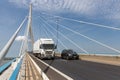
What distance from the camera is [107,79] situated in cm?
1772

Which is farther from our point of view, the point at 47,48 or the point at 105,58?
the point at 47,48

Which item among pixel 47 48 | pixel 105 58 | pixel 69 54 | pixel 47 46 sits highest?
pixel 47 46

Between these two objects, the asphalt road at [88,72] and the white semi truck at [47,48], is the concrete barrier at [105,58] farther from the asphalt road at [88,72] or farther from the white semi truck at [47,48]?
the white semi truck at [47,48]

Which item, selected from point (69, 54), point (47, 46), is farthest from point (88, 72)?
point (47, 46)

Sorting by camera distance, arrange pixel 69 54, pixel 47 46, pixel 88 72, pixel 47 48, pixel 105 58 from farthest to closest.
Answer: pixel 47 48 → pixel 47 46 → pixel 69 54 → pixel 105 58 → pixel 88 72

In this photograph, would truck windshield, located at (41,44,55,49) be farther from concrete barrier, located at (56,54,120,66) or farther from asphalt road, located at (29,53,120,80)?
→ asphalt road, located at (29,53,120,80)

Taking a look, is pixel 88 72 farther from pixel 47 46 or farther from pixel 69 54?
pixel 47 46

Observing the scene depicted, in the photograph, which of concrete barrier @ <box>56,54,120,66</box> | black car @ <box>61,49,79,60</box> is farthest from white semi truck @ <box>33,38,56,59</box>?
concrete barrier @ <box>56,54,120,66</box>

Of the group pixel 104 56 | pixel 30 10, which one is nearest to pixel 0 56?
pixel 104 56

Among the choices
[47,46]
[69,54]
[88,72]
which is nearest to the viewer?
[88,72]

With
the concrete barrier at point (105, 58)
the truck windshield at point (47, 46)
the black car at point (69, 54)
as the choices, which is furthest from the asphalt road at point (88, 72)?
the truck windshield at point (47, 46)

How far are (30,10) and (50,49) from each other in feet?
49.0

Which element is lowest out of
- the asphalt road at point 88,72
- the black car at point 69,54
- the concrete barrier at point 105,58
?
the asphalt road at point 88,72

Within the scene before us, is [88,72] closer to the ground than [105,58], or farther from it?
closer to the ground
